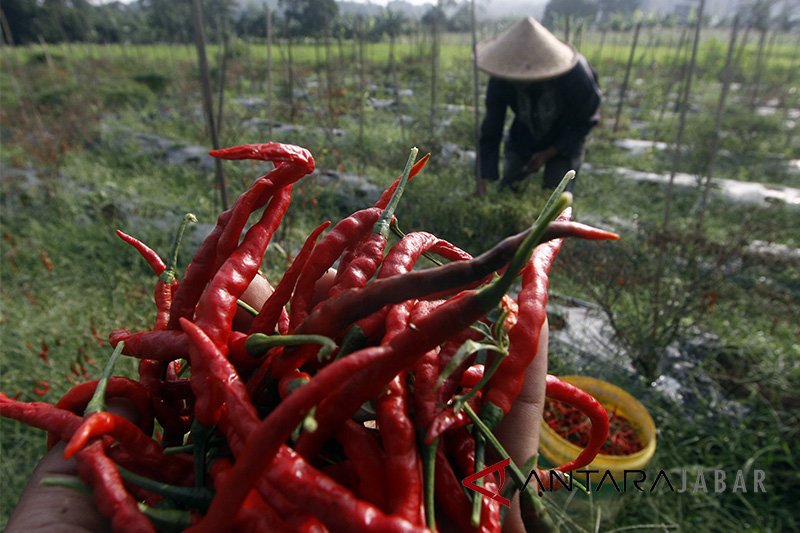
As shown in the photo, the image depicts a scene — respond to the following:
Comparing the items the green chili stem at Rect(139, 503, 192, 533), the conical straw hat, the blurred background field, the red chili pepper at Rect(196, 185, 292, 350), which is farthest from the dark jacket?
the green chili stem at Rect(139, 503, 192, 533)

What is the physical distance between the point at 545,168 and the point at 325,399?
475 cm

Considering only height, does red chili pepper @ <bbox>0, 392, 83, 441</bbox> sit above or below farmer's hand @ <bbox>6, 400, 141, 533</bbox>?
above

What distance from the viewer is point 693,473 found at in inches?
103

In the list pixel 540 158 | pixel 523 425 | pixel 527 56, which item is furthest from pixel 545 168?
pixel 523 425

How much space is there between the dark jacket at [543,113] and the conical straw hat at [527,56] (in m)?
0.17

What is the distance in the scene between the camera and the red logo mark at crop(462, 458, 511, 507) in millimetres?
1004

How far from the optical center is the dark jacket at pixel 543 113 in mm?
4659

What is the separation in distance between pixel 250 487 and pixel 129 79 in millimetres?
16688

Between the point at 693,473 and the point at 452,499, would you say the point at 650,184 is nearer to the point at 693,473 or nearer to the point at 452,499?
the point at 693,473

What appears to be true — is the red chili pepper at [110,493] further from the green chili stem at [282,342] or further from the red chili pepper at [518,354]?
the red chili pepper at [518,354]

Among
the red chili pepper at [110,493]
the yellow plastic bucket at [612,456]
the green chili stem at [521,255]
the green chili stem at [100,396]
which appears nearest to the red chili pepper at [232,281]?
the green chili stem at [100,396]

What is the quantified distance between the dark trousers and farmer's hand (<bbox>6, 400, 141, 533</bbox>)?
14.9ft

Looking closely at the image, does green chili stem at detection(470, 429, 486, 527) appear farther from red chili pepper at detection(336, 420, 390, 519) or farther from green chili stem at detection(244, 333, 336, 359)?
green chili stem at detection(244, 333, 336, 359)

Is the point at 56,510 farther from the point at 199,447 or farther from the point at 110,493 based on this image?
the point at 199,447
